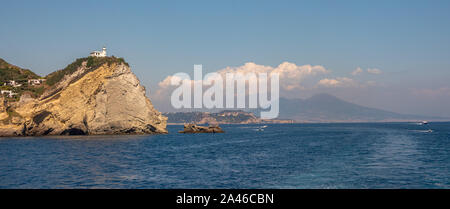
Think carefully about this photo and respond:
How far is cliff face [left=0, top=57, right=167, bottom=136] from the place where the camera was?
93750 millimetres

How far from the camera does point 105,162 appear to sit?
4219 cm

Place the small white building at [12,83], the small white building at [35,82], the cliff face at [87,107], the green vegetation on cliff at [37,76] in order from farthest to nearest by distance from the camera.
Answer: the small white building at [35,82] < the small white building at [12,83] < the green vegetation on cliff at [37,76] < the cliff face at [87,107]

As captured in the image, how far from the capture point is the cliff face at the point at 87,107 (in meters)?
93.8

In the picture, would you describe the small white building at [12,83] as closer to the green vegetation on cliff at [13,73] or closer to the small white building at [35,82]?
the green vegetation on cliff at [13,73]

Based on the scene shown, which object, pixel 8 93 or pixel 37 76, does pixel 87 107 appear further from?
pixel 37 76

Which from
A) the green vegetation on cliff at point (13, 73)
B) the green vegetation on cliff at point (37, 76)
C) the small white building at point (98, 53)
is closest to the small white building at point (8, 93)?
the green vegetation on cliff at point (37, 76)

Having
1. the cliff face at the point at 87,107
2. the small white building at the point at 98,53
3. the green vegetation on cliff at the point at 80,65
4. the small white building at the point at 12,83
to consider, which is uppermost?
the small white building at the point at 98,53

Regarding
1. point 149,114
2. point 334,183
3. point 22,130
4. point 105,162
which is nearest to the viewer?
point 334,183

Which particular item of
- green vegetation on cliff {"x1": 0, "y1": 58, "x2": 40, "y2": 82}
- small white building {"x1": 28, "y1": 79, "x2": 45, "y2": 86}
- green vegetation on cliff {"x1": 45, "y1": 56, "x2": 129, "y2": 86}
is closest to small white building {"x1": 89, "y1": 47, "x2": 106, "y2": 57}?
green vegetation on cliff {"x1": 45, "y1": 56, "x2": 129, "y2": 86}

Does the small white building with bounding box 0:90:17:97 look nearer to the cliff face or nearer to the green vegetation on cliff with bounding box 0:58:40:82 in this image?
the cliff face

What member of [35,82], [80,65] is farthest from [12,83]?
[80,65]
